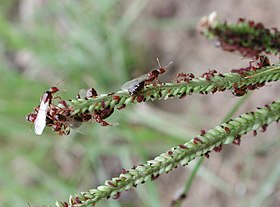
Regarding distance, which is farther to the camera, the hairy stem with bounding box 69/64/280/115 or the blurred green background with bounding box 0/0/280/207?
the blurred green background with bounding box 0/0/280/207

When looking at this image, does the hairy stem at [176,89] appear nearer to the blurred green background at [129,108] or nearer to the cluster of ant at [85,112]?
the cluster of ant at [85,112]

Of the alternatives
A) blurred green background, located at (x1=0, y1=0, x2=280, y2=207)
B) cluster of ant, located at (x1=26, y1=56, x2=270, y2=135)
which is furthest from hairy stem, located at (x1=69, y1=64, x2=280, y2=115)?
blurred green background, located at (x1=0, y1=0, x2=280, y2=207)

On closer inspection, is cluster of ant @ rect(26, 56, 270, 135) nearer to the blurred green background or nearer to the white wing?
the white wing

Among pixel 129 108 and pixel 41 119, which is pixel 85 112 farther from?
pixel 129 108

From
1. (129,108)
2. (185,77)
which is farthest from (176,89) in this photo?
(129,108)

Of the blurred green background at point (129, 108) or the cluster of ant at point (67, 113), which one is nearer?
the cluster of ant at point (67, 113)

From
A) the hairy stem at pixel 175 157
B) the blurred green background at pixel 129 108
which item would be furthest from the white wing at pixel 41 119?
the blurred green background at pixel 129 108
